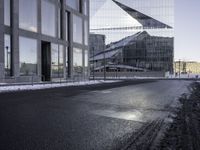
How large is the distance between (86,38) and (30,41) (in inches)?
768

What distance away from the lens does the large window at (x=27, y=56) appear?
3762cm

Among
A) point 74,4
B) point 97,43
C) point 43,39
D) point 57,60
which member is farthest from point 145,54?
point 43,39

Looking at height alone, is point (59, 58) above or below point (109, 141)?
above

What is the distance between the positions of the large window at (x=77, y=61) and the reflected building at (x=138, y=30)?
1998 inches

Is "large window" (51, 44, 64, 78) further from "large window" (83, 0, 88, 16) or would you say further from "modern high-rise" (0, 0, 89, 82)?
"large window" (83, 0, 88, 16)

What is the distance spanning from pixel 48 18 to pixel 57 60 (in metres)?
5.98

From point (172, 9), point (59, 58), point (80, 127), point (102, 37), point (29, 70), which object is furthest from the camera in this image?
point (102, 37)

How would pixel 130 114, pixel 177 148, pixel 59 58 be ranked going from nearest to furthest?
pixel 177 148 → pixel 130 114 → pixel 59 58

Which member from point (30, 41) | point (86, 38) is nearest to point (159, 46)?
point (86, 38)

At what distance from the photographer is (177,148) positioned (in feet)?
21.3

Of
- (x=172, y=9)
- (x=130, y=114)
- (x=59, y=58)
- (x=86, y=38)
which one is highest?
(x=172, y=9)

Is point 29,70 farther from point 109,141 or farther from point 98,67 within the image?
point 98,67

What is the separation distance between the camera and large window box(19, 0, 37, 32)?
3794 centimetres

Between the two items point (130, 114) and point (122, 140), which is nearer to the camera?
point (122, 140)
